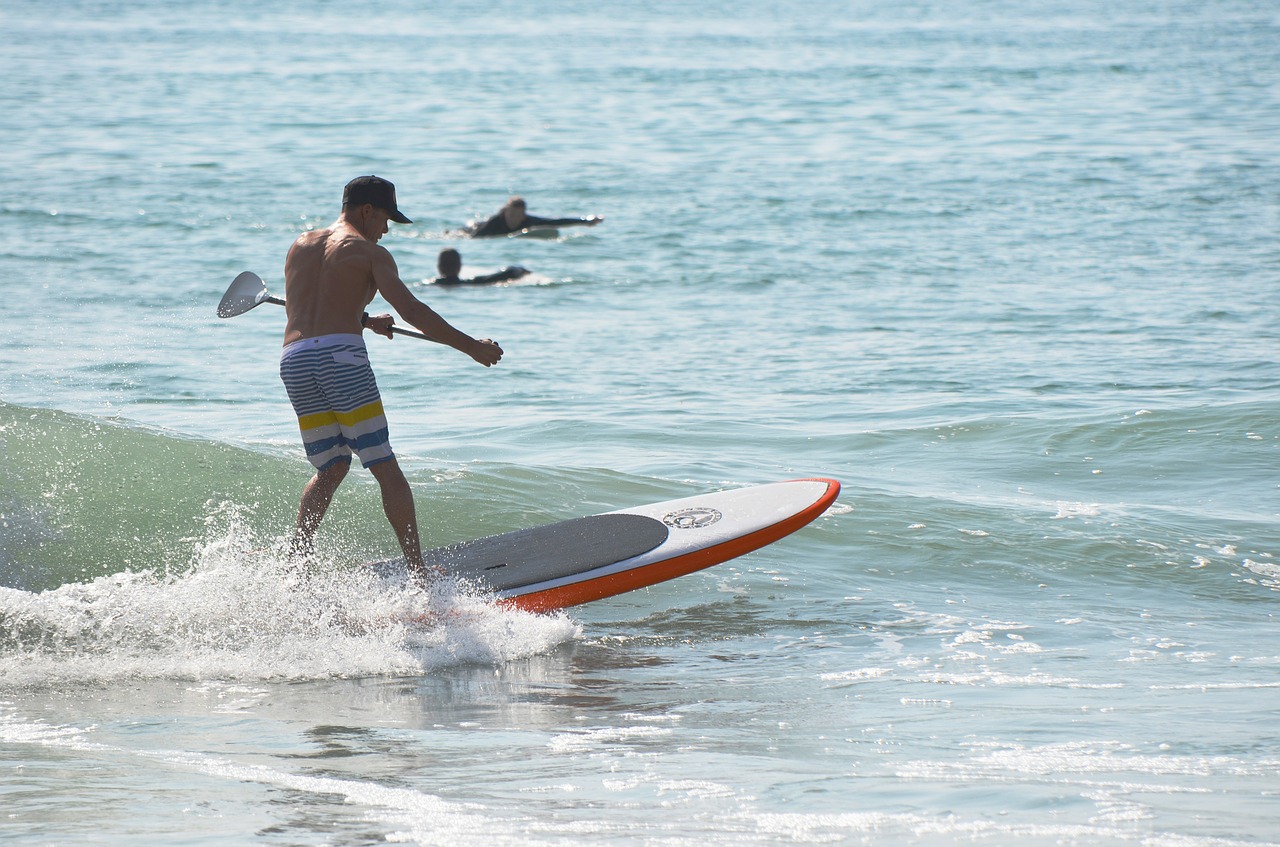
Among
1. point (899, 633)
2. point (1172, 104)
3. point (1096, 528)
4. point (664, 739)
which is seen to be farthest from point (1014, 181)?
point (664, 739)

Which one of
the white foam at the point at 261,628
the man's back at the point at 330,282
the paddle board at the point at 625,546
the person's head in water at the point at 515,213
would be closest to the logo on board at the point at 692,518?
the paddle board at the point at 625,546

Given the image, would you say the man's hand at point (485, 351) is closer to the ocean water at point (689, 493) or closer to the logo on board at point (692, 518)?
the ocean water at point (689, 493)

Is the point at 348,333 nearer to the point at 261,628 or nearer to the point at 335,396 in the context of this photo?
the point at 335,396

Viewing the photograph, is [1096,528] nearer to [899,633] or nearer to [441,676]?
[899,633]

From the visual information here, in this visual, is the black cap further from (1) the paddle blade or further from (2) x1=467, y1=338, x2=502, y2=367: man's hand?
(1) the paddle blade

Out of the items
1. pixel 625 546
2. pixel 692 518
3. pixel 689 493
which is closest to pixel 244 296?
pixel 625 546

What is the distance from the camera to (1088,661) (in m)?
5.54

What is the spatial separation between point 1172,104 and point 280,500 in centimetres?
3079

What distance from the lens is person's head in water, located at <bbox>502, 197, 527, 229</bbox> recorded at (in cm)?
2006

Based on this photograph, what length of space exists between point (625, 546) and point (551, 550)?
340 mm

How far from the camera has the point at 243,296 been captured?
630 cm

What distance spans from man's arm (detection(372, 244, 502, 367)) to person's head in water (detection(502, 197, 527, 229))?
48.4 ft

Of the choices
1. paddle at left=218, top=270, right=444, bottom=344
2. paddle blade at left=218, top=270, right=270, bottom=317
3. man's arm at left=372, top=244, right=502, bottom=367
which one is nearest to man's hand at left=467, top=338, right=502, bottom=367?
man's arm at left=372, top=244, right=502, bottom=367

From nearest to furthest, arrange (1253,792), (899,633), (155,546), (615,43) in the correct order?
(1253,792)
(899,633)
(155,546)
(615,43)
